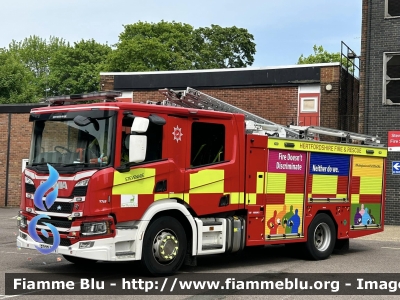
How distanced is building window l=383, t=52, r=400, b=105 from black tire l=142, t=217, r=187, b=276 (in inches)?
580

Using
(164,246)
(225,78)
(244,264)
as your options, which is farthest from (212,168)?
(225,78)

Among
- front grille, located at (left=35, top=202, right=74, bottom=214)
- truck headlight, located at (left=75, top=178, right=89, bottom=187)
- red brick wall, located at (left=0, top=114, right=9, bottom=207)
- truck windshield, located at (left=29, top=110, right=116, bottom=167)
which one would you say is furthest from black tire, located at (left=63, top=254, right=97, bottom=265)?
red brick wall, located at (left=0, top=114, right=9, bottom=207)

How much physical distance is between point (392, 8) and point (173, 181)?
15.7m

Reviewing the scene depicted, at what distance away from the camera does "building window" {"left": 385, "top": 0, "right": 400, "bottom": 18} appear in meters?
22.1

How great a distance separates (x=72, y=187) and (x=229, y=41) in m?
48.4

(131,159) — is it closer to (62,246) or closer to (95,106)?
(95,106)

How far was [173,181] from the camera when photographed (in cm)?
962

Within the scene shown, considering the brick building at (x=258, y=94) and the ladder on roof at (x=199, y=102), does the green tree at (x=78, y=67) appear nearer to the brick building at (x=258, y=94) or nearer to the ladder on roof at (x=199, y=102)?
the brick building at (x=258, y=94)

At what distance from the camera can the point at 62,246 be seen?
8.90 m

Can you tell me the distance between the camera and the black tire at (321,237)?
39.6 feet

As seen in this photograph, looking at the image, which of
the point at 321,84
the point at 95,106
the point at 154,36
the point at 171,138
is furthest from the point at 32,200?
the point at 154,36

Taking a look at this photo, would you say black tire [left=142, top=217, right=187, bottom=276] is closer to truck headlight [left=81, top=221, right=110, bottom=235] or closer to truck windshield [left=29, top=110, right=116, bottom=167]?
truck headlight [left=81, top=221, right=110, bottom=235]

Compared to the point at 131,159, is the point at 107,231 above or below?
below

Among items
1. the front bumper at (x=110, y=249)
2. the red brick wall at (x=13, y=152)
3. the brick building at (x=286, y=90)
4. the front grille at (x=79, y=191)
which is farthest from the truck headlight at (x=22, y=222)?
the red brick wall at (x=13, y=152)
